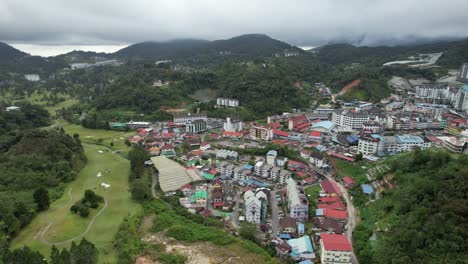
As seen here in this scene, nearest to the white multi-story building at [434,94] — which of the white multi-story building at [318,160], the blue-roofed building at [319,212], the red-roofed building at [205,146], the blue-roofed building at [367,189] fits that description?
the white multi-story building at [318,160]

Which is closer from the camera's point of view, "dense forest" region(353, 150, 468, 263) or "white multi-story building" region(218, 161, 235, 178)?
"dense forest" region(353, 150, 468, 263)

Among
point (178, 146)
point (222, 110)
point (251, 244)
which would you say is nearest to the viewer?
point (251, 244)

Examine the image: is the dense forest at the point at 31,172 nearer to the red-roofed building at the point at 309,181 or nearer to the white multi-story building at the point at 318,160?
the red-roofed building at the point at 309,181

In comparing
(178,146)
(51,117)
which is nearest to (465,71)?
(178,146)

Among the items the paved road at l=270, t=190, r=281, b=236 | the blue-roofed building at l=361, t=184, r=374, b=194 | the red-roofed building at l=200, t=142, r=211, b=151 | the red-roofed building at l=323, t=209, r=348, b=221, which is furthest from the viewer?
the red-roofed building at l=200, t=142, r=211, b=151

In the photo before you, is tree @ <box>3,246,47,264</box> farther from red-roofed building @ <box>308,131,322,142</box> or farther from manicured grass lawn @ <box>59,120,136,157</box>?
red-roofed building @ <box>308,131,322,142</box>

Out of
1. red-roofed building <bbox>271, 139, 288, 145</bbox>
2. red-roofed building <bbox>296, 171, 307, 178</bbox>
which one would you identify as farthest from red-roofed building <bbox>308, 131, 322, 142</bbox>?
red-roofed building <bbox>296, 171, 307, 178</bbox>

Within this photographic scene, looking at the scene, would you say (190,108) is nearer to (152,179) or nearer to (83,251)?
(152,179)

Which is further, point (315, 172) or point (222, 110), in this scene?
point (222, 110)
